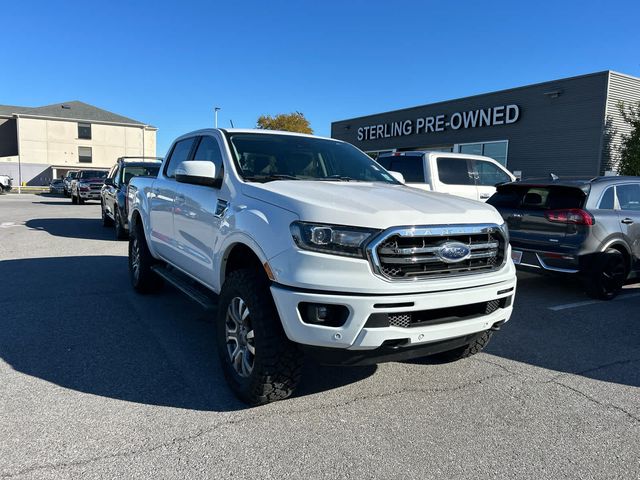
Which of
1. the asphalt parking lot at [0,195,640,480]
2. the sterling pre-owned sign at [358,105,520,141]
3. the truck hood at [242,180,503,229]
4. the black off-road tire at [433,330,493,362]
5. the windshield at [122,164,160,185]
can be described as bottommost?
the asphalt parking lot at [0,195,640,480]

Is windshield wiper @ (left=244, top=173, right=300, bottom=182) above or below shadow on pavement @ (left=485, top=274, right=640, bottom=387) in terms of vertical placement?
above

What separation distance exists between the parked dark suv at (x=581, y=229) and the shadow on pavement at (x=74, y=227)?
9273 millimetres

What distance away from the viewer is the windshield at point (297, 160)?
4.04 meters

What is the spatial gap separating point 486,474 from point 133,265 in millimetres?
5102

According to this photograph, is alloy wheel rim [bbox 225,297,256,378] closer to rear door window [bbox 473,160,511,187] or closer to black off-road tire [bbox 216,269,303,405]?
black off-road tire [bbox 216,269,303,405]

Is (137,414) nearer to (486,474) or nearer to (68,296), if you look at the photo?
(486,474)

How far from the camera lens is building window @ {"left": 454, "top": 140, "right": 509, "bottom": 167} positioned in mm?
22078

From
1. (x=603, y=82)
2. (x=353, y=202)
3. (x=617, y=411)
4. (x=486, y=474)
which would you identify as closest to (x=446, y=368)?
(x=617, y=411)

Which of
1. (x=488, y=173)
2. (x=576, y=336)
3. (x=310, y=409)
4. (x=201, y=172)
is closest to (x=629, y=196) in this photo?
(x=576, y=336)

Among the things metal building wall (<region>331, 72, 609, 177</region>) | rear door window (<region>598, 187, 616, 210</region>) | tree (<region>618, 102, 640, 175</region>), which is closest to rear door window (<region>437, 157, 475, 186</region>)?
rear door window (<region>598, 187, 616, 210</region>)

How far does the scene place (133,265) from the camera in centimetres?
638

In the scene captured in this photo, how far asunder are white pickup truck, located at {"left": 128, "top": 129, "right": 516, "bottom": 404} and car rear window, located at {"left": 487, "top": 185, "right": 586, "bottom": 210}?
330 cm

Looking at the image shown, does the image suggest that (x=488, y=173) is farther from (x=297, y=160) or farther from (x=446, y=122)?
(x=446, y=122)

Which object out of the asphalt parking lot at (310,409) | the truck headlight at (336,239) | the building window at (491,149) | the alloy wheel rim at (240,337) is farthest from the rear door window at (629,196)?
the building window at (491,149)
